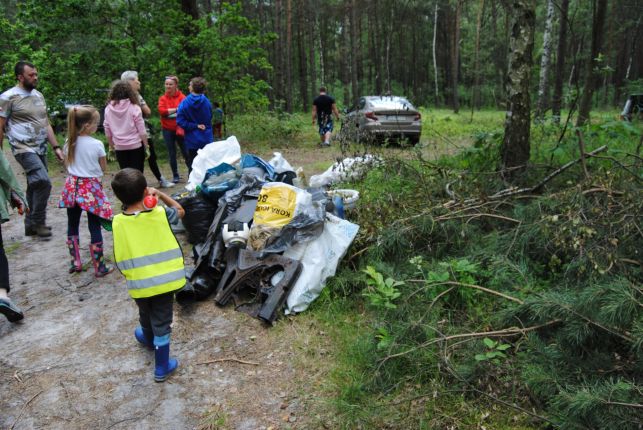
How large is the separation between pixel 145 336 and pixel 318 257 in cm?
159

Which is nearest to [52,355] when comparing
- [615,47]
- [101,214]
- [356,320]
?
[101,214]

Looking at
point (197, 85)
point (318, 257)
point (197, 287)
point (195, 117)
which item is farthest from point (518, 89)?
point (195, 117)

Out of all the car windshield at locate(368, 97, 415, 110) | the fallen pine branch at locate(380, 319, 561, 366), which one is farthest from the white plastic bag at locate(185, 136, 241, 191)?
the car windshield at locate(368, 97, 415, 110)

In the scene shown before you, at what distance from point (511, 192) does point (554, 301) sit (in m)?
1.84

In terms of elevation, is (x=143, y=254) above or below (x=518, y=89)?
below

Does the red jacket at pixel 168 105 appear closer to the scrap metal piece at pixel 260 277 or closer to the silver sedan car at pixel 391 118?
the scrap metal piece at pixel 260 277

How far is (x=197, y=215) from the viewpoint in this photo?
5172 mm

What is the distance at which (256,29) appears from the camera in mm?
12305

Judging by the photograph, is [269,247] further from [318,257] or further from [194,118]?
[194,118]

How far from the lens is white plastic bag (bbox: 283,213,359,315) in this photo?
13.0ft

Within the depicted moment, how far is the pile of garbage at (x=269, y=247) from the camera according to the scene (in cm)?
400

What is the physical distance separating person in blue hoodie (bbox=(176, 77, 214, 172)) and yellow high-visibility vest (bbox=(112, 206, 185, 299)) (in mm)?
4257

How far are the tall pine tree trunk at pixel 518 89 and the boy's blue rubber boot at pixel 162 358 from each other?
353cm

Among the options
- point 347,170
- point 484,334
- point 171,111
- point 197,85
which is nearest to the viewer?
point 484,334
